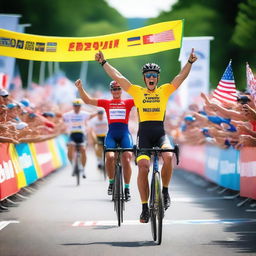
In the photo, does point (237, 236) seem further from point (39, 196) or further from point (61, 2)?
point (61, 2)

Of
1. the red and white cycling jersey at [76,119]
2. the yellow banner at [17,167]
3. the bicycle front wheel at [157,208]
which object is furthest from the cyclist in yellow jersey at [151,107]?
the red and white cycling jersey at [76,119]

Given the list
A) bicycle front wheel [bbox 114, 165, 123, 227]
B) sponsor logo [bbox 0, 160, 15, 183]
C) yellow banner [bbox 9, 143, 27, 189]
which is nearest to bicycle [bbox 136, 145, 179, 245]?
bicycle front wheel [bbox 114, 165, 123, 227]

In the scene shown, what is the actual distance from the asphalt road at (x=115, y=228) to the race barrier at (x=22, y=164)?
407 millimetres

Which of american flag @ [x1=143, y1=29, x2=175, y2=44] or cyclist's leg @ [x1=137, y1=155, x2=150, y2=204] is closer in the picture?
cyclist's leg @ [x1=137, y1=155, x2=150, y2=204]

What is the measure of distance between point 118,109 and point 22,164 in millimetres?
4420

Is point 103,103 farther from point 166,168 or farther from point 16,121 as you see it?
point 16,121

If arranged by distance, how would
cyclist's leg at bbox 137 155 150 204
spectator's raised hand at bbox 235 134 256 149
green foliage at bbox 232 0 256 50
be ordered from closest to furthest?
cyclist's leg at bbox 137 155 150 204, spectator's raised hand at bbox 235 134 256 149, green foliage at bbox 232 0 256 50

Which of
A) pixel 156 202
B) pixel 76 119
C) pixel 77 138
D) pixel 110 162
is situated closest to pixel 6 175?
pixel 110 162

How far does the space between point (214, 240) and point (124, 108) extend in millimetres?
3882

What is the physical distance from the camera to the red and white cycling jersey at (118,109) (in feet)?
44.5

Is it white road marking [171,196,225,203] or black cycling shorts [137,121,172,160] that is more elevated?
black cycling shorts [137,121,172,160]

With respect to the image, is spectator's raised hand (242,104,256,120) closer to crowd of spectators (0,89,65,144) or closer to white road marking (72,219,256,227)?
white road marking (72,219,256,227)

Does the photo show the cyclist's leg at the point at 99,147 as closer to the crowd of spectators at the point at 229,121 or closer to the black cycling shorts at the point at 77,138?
the black cycling shorts at the point at 77,138

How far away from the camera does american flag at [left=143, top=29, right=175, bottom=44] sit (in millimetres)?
13898
